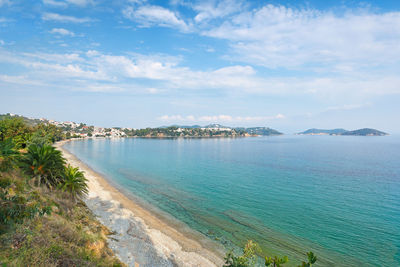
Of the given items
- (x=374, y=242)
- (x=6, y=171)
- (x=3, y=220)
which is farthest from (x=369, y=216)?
(x=6, y=171)

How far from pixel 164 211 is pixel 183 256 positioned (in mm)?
10694

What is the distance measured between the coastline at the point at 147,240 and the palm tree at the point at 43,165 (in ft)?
20.4

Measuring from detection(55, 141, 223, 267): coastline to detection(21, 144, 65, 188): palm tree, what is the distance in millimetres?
6232

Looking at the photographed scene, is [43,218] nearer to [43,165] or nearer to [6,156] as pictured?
[6,156]

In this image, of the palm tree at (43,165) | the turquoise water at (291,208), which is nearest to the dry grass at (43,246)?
the palm tree at (43,165)

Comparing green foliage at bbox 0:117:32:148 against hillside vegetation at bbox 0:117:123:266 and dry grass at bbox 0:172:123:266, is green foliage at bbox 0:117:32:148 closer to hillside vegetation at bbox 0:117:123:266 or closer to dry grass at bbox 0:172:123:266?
hillside vegetation at bbox 0:117:123:266

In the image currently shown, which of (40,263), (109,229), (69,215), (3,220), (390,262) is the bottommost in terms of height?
(390,262)

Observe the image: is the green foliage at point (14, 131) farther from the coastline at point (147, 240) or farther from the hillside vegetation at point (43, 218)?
the hillside vegetation at point (43, 218)

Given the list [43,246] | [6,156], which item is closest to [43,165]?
[6,156]

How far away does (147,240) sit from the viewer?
62.1 feet

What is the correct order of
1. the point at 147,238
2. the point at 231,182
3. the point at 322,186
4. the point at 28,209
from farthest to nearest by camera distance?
the point at 231,182 → the point at 322,186 → the point at 147,238 → the point at 28,209

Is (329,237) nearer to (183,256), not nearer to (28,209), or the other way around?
(183,256)

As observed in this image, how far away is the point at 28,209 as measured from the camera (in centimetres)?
845

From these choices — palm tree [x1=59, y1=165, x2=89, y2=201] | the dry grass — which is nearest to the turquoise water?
palm tree [x1=59, y1=165, x2=89, y2=201]
